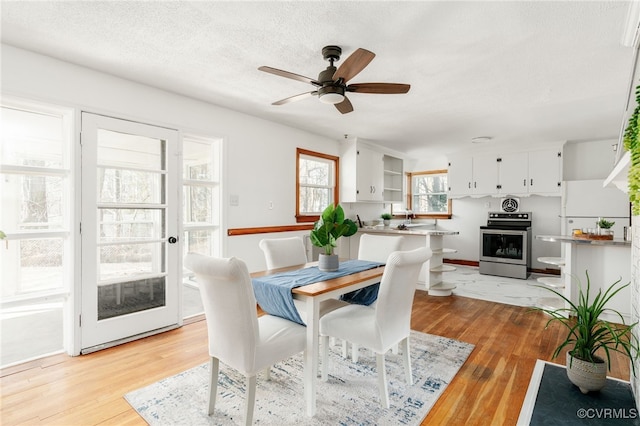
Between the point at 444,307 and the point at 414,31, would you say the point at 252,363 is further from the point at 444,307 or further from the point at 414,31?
the point at 444,307

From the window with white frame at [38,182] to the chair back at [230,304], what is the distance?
168cm

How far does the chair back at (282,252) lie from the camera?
2852mm

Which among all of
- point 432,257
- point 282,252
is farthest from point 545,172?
point 282,252

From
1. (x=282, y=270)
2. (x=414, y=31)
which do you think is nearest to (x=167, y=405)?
(x=282, y=270)

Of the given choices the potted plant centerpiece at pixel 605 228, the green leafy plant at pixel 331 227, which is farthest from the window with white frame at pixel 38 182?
the potted plant centerpiece at pixel 605 228

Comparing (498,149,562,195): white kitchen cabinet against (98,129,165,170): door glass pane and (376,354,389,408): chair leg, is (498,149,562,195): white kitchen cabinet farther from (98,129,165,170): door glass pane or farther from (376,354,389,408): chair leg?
(98,129,165,170): door glass pane

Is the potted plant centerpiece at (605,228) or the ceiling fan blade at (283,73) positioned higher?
the ceiling fan blade at (283,73)

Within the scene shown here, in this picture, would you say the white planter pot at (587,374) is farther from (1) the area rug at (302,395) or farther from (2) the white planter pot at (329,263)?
(2) the white planter pot at (329,263)

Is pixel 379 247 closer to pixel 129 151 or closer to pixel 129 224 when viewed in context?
pixel 129 224

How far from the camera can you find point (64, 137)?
105 inches

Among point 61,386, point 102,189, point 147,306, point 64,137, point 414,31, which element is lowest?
point 61,386

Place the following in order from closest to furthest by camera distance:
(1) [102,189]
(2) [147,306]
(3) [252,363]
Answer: (3) [252,363], (1) [102,189], (2) [147,306]

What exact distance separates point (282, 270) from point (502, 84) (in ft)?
8.36

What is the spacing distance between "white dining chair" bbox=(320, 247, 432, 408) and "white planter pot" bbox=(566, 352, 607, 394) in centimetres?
100
